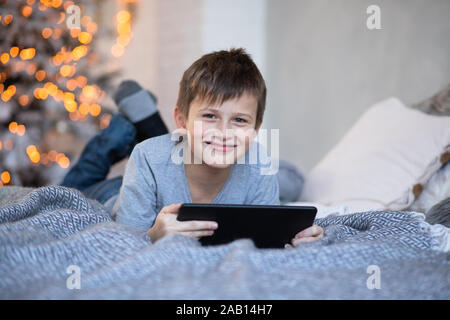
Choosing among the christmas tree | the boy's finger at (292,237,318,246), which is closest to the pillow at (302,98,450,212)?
the boy's finger at (292,237,318,246)

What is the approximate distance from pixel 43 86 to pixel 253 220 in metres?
2.25

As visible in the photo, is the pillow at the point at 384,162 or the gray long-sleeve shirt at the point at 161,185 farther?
the pillow at the point at 384,162

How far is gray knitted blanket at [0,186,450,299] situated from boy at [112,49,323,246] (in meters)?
0.25

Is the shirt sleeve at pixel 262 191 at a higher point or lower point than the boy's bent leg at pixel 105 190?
higher

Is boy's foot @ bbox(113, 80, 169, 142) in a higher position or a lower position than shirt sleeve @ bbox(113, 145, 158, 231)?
higher

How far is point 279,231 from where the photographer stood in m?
0.92

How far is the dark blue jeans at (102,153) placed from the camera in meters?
1.75

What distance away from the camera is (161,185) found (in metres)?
1.19

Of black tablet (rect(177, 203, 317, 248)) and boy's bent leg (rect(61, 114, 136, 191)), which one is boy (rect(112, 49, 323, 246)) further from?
boy's bent leg (rect(61, 114, 136, 191))

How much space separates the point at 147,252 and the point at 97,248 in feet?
0.35

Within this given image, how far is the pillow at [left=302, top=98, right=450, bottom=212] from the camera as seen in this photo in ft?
4.62

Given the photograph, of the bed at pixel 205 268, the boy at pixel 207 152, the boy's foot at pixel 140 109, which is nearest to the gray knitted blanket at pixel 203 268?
the bed at pixel 205 268

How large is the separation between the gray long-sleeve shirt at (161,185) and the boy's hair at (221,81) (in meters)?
0.13

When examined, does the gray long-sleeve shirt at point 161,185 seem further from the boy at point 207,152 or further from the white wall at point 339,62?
the white wall at point 339,62
